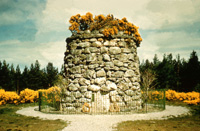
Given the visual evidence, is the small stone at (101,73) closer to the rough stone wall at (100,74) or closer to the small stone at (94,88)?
the rough stone wall at (100,74)

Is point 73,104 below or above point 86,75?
below

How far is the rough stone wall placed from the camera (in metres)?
10.5

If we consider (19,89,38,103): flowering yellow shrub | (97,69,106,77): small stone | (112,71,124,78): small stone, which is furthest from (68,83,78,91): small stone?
(19,89,38,103): flowering yellow shrub

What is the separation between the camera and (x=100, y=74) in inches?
421

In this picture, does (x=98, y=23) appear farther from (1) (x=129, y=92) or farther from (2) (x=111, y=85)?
(1) (x=129, y=92)

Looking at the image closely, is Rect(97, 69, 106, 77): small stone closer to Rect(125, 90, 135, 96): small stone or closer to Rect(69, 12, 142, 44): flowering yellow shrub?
Rect(125, 90, 135, 96): small stone

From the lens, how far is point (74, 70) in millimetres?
11102

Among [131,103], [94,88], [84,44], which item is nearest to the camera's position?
[94,88]

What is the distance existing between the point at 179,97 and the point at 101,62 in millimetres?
11090

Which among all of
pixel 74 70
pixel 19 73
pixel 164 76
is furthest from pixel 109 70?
pixel 19 73

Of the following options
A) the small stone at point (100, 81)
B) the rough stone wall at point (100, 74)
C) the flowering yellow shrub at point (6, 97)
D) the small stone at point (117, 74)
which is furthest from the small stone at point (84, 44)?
the flowering yellow shrub at point (6, 97)

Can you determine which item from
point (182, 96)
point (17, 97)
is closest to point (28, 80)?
point (17, 97)

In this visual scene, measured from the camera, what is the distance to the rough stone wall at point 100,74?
10547mm

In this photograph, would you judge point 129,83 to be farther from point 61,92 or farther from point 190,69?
point 190,69
